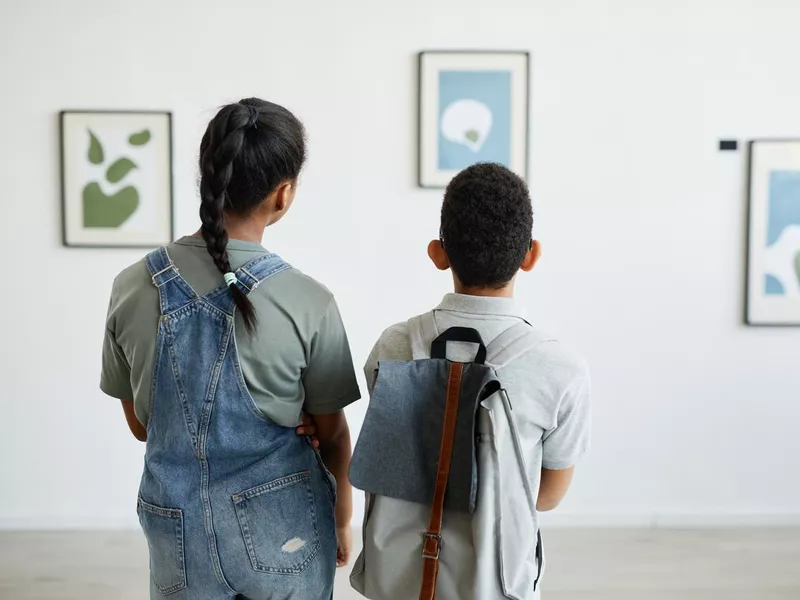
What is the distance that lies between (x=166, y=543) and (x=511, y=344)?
63cm

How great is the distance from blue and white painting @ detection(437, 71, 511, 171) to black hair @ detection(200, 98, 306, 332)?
6.33ft

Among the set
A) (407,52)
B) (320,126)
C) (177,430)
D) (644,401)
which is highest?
(407,52)

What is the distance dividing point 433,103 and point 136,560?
2172 millimetres

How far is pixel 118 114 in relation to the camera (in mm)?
2996

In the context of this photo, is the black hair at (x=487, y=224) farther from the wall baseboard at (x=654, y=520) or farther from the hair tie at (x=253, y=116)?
the wall baseboard at (x=654, y=520)

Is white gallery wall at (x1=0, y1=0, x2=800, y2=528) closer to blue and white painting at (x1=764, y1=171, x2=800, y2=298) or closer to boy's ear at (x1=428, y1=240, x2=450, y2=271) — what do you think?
blue and white painting at (x1=764, y1=171, x2=800, y2=298)

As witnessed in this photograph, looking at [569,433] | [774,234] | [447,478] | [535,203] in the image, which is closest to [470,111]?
[535,203]

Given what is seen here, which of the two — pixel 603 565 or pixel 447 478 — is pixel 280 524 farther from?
pixel 603 565

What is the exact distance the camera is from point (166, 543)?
1.16 meters

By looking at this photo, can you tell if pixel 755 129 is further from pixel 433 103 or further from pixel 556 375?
pixel 556 375

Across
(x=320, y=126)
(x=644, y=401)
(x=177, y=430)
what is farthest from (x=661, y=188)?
(x=177, y=430)

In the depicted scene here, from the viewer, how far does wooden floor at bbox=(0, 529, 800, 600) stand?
2.55m

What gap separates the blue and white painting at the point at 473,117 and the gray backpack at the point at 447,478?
6.59 ft

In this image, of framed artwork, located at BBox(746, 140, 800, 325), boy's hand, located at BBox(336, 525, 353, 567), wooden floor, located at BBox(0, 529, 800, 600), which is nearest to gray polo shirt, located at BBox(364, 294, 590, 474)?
boy's hand, located at BBox(336, 525, 353, 567)
